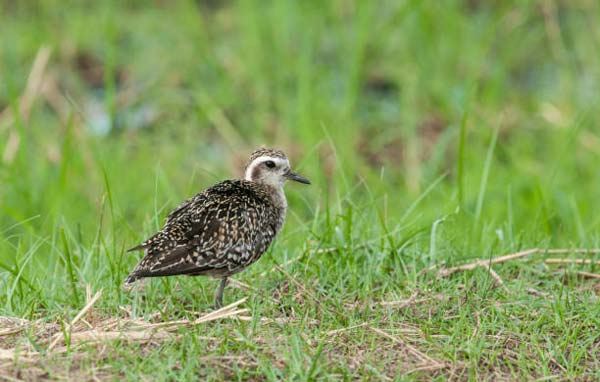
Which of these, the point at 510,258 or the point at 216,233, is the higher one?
the point at 216,233

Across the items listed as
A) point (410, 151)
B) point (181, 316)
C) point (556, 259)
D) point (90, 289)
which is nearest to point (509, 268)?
point (556, 259)

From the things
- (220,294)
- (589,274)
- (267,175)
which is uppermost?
(267,175)

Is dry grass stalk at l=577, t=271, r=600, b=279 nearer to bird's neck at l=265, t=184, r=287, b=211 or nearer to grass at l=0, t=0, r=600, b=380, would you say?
grass at l=0, t=0, r=600, b=380

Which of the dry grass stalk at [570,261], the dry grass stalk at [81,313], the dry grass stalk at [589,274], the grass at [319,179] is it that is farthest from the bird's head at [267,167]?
the dry grass stalk at [589,274]

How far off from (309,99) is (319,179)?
13.8ft

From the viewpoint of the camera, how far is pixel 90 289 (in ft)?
22.1

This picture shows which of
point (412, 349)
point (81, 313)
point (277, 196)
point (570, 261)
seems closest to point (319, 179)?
point (277, 196)

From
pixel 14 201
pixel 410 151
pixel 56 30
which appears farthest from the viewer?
pixel 56 30

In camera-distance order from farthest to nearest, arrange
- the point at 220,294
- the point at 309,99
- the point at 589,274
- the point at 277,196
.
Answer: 1. the point at 309,99
2. the point at 277,196
3. the point at 589,274
4. the point at 220,294

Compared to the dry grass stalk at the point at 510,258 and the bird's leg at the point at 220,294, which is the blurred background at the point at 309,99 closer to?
the dry grass stalk at the point at 510,258

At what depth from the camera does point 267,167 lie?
25.0 feet

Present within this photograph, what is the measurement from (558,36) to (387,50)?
78.3 inches

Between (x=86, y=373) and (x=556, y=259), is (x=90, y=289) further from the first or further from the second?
(x=556, y=259)

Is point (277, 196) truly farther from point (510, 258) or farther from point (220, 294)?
point (510, 258)
